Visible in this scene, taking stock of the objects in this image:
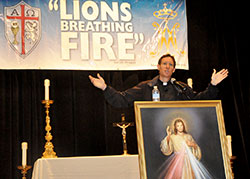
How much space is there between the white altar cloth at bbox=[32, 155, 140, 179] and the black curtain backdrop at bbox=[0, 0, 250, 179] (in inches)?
66.0

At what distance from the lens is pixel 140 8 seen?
5461 millimetres

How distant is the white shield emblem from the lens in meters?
4.99

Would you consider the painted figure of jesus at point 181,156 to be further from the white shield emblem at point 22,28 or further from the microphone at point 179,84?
the white shield emblem at point 22,28

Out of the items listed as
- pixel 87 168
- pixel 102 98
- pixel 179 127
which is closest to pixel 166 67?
pixel 179 127

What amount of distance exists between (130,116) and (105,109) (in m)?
0.36

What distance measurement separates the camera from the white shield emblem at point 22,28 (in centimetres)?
499

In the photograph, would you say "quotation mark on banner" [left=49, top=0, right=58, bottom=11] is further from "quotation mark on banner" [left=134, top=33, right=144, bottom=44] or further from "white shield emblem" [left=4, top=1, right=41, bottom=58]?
"quotation mark on banner" [left=134, top=33, right=144, bottom=44]

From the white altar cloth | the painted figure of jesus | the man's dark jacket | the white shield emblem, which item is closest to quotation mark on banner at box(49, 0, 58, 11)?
the white shield emblem

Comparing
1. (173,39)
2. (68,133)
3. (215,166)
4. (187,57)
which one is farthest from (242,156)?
(215,166)

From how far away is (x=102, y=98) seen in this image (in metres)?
5.25

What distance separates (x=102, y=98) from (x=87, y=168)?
6.55ft

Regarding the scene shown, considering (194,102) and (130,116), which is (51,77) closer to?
(130,116)

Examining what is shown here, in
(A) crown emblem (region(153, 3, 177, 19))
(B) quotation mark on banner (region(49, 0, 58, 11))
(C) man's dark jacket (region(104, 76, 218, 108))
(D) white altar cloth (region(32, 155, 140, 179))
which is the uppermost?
(B) quotation mark on banner (region(49, 0, 58, 11))

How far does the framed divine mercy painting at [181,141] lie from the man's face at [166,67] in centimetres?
65
